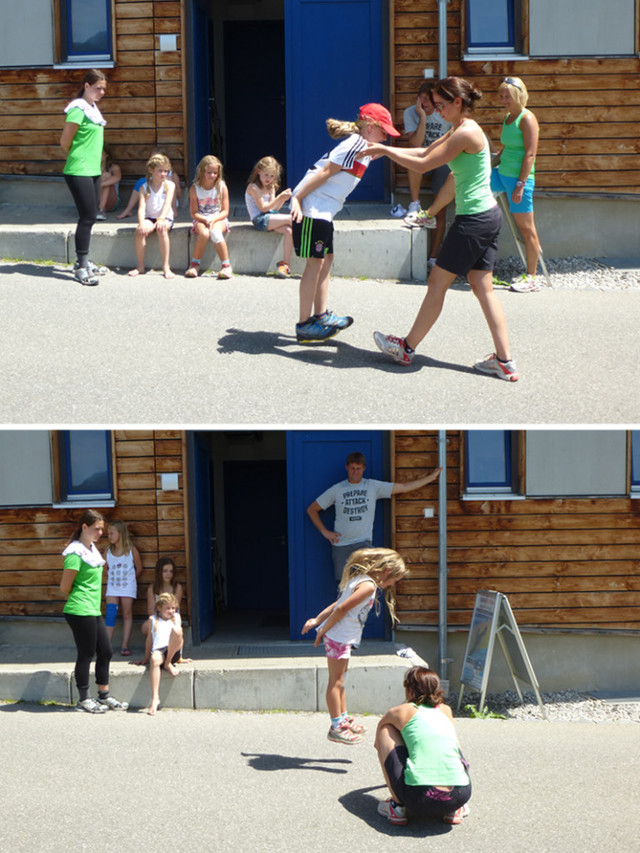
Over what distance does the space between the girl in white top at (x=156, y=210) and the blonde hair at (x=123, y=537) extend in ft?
7.95

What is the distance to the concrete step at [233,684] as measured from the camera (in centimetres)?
903

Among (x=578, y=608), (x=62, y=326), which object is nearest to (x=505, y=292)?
(x=578, y=608)

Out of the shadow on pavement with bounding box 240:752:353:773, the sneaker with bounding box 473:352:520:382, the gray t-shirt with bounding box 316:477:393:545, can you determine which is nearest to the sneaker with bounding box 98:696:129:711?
the shadow on pavement with bounding box 240:752:353:773

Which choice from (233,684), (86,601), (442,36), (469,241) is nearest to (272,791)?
(86,601)

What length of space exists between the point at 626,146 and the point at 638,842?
8019 millimetres

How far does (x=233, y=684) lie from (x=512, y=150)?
536cm

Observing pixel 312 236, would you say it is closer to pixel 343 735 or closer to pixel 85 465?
pixel 343 735

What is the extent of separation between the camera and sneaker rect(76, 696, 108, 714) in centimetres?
811

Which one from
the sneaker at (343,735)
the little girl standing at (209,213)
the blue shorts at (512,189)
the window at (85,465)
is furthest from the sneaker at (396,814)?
the window at (85,465)

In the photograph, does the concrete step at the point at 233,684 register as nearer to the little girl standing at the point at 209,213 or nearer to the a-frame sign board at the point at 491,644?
the a-frame sign board at the point at 491,644

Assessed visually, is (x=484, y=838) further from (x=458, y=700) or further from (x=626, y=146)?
(x=626, y=146)

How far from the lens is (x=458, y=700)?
9.95 m

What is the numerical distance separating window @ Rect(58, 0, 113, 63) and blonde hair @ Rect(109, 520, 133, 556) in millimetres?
5048

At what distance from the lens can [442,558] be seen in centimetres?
1030
